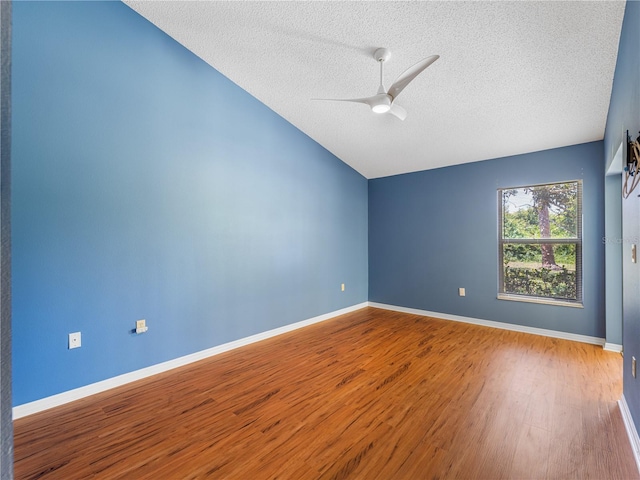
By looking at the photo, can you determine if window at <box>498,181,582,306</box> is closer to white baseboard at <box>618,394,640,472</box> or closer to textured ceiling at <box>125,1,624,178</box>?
textured ceiling at <box>125,1,624,178</box>

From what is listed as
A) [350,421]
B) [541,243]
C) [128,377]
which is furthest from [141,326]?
[541,243]

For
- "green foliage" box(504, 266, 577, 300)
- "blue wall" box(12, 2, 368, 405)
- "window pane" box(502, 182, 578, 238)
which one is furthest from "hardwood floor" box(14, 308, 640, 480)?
"window pane" box(502, 182, 578, 238)

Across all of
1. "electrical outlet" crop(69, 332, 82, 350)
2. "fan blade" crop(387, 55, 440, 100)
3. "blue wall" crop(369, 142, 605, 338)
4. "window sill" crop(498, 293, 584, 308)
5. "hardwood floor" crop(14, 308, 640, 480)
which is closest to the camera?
"hardwood floor" crop(14, 308, 640, 480)

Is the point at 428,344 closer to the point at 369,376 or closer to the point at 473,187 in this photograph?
the point at 369,376

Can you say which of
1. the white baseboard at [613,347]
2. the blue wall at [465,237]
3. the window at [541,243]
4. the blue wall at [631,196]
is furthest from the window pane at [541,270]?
the blue wall at [631,196]

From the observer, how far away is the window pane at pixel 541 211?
3.80 metres

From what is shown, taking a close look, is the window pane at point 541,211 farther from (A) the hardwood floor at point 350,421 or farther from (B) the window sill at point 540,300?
(A) the hardwood floor at point 350,421

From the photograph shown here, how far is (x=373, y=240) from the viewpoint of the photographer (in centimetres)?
563

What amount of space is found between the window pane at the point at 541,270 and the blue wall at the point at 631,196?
1721 mm

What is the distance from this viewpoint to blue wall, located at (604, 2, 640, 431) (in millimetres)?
1723

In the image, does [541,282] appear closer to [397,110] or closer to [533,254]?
[533,254]

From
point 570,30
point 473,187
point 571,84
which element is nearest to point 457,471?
point 570,30

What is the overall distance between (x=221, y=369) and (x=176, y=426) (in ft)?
2.85

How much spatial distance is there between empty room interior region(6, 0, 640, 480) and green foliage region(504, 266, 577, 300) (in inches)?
1.0
